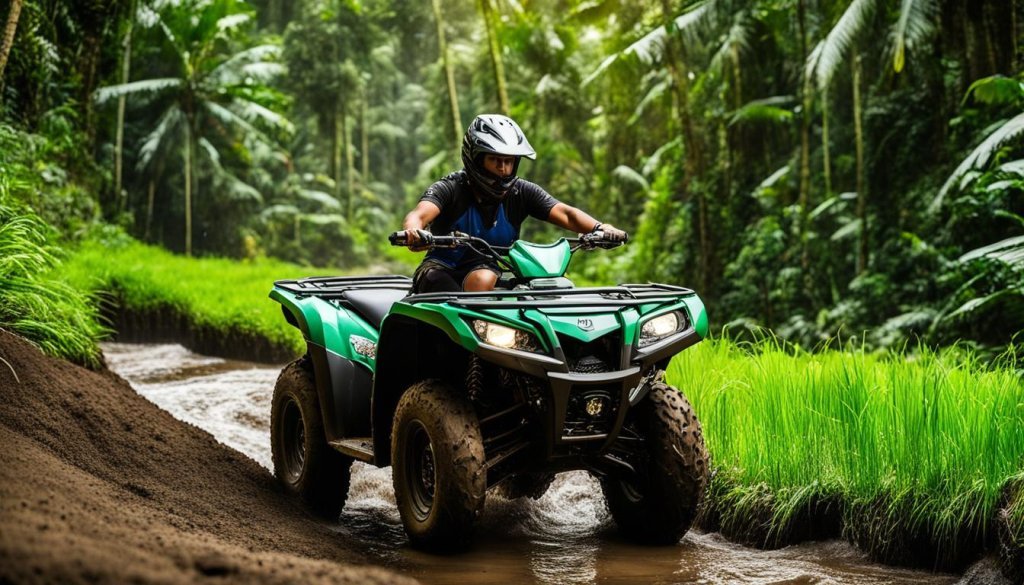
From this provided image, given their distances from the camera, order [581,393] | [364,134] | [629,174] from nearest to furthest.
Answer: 1. [581,393]
2. [629,174]
3. [364,134]

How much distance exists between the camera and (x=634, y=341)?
486cm

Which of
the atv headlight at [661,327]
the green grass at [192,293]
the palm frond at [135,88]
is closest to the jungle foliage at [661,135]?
the palm frond at [135,88]

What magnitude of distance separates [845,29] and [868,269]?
3.99 meters

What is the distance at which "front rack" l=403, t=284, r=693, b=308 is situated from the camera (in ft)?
15.6

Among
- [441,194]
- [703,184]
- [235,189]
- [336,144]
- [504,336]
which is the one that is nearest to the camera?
[504,336]

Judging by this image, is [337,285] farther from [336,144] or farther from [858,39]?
[336,144]

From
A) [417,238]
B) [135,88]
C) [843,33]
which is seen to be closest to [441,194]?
[417,238]

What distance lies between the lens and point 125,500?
4.82 metres

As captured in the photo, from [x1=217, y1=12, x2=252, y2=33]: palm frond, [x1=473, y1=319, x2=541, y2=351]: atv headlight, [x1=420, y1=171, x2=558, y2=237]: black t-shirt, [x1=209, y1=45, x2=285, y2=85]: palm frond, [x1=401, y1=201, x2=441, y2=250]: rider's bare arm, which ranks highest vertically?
[x1=217, y1=12, x2=252, y2=33]: palm frond

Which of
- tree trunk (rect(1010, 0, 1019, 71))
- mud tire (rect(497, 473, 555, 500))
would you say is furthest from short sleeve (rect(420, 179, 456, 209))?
tree trunk (rect(1010, 0, 1019, 71))

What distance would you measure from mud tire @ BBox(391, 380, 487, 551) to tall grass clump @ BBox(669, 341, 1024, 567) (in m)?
1.68

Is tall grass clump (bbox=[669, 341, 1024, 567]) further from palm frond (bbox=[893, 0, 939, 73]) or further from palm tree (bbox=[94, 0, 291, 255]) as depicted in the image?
palm tree (bbox=[94, 0, 291, 255])

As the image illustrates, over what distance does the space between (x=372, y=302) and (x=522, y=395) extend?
1735 millimetres

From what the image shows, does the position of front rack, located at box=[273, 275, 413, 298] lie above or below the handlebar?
below
